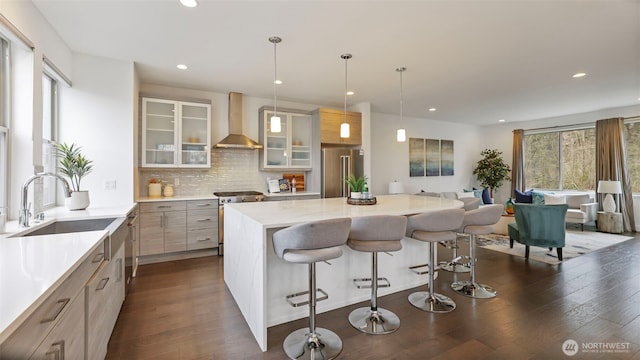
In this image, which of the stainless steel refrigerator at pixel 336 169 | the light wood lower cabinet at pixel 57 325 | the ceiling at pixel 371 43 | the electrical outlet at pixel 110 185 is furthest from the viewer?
the stainless steel refrigerator at pixel 336 169

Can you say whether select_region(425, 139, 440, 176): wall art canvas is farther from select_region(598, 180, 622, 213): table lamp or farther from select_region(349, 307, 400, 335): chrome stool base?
select_region(349, 307, 400, 335): chrome stool base

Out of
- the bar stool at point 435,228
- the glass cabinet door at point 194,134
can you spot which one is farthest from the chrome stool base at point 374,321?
the glass cabinet door at point 194,134

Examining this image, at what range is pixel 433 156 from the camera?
7902 mm

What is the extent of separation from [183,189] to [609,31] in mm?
5753

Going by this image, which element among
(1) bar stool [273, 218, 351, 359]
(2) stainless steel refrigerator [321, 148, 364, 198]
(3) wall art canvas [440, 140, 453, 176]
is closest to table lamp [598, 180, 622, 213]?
(3) wall art canvas [440, 140, 453, 176]

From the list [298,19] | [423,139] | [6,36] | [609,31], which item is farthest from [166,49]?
[423,139]

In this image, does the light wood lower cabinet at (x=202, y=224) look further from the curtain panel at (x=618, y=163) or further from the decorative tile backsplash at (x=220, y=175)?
the curtain panel at (x=618, y=163)

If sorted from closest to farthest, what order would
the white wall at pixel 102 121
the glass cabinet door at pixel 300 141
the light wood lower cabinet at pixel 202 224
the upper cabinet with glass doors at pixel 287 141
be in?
1. the white wall at pixel 102 121
2. the light wood lower cabinet at pixel 202 224
3. the upper cabinet with glass doors at pixel 287 141
4. the glass cabinet door at pixel 300 141

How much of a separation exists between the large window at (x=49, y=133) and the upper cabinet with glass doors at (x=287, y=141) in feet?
8.94

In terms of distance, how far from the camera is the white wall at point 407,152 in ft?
22.9

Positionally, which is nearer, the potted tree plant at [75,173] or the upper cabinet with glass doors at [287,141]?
the potted tree plant at [75,173]

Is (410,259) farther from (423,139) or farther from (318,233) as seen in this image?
(423,139)

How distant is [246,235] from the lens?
2.45 meters

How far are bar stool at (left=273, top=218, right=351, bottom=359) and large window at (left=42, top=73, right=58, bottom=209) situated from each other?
2.87m
